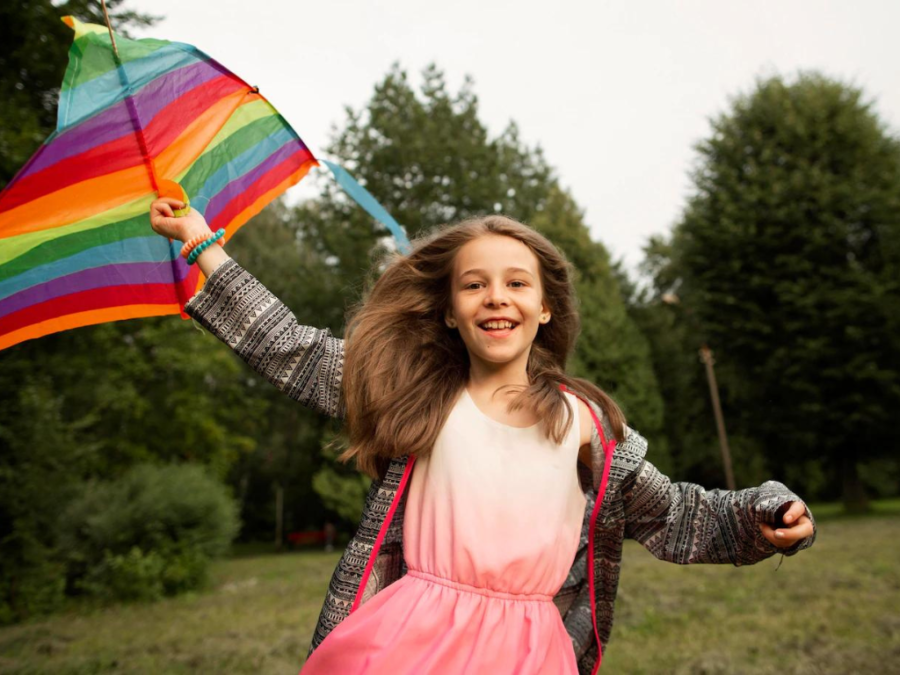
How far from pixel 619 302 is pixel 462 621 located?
63.8ft

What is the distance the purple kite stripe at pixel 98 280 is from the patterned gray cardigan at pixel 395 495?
420mm

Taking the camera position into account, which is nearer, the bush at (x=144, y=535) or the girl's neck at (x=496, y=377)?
the girl's neck at (x=496, y=377)

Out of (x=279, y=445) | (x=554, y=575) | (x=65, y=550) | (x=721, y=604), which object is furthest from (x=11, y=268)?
(x=279, y=445)

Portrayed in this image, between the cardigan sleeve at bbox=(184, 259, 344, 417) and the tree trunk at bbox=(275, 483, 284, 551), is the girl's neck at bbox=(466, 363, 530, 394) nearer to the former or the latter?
the cardigan sleeve at bbox=(184, 259, 344, 417)

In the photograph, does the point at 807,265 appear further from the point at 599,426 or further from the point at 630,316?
the point at 599,426

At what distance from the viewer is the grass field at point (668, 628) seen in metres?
5.16

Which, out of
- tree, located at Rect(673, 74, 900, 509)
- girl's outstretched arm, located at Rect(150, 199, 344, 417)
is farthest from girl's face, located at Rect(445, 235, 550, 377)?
tree, located at Rect(673, 74, 900, 509)

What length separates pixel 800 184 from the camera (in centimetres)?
1783

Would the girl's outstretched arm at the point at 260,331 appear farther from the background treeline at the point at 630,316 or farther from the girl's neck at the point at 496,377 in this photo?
the background treeline at the point at 630,316

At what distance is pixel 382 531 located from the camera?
2.16 metres

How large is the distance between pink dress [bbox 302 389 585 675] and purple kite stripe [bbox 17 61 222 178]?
1.42 m

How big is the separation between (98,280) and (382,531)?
130cm

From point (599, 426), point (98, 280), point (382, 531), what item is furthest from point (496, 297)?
point (98, 280)

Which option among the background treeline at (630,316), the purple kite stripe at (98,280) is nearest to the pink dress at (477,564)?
the purple kite stripe at (98,280)
